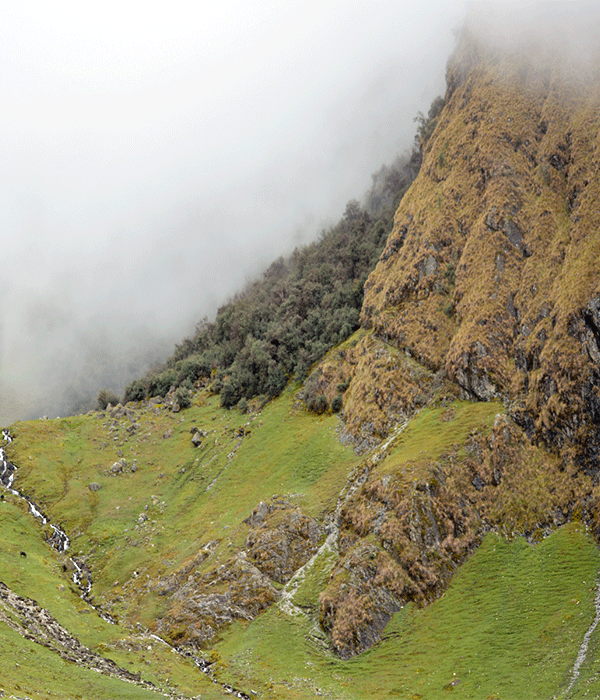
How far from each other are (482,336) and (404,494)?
1261 inches

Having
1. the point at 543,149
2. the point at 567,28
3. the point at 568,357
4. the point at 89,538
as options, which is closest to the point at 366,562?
the point at 568,357

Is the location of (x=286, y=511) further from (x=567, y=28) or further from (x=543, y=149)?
(x=567, y=28)

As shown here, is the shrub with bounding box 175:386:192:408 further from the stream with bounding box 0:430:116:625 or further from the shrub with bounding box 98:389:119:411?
the stream with bounding box 0:430:116:625

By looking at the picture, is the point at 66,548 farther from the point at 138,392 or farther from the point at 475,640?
the point at 138,392

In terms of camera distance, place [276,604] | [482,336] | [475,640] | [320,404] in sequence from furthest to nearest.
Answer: [320,404]
[482,336]
[276,604]
[475,640]

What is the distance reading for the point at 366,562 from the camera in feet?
206

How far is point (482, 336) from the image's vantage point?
83125 millimetres

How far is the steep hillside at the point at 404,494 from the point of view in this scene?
171 ft

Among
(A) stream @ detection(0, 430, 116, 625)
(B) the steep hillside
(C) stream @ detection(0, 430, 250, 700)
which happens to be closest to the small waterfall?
(B) the steep hillside

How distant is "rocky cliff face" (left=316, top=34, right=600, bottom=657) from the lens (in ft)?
207

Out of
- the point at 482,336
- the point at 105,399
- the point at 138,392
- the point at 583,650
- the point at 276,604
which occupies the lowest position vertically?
the point at 583,650

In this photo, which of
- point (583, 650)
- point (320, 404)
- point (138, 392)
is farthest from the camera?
point (138, 392)

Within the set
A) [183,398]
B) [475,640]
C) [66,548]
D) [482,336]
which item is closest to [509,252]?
[482,336]

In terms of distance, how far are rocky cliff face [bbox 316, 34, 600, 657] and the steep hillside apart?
1.13 feet
